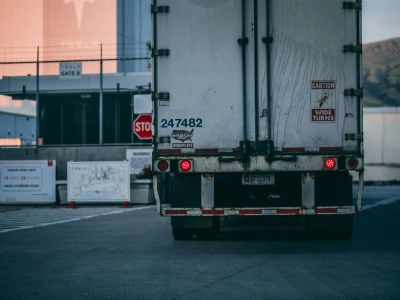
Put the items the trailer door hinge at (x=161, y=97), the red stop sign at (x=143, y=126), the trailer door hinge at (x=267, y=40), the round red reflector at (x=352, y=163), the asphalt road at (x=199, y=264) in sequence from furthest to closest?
the red stop sign at (x=143, y=126) < the trailer door hinge at (x=161, y=97) < the trailer door hinge at (x=267, y=40) < the round red reflector at (x=352, y=163) < the asphalt road at (x=199, y=264)

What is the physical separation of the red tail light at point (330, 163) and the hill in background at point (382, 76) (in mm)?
141174

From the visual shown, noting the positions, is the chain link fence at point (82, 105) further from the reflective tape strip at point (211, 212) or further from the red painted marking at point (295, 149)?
the red painted marking at point (295, 149)

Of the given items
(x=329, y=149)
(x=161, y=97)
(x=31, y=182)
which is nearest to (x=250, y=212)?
(x=329, y=149)

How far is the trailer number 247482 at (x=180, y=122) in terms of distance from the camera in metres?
10.5

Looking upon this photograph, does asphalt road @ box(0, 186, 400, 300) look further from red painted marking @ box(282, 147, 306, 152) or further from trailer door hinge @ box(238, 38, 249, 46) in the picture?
trailer door hinge @ box(238, 38, 249, 46)

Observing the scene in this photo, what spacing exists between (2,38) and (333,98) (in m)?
58.8

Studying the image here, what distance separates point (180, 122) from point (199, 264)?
2.40 m

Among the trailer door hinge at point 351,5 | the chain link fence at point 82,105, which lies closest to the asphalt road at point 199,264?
the trailer door hinge at point 351,5

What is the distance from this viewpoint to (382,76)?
18062 centimetres

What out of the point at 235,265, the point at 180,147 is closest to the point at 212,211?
the point at 180,147

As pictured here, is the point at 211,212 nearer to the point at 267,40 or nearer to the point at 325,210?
the point at 325,210

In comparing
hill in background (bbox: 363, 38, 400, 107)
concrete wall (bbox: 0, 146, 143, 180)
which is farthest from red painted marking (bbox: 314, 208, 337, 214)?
hill in background (bbox: 363, 38, 400, 107)

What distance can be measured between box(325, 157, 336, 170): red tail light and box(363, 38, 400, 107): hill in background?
141174mm

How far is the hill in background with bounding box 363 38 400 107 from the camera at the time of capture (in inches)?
6452
